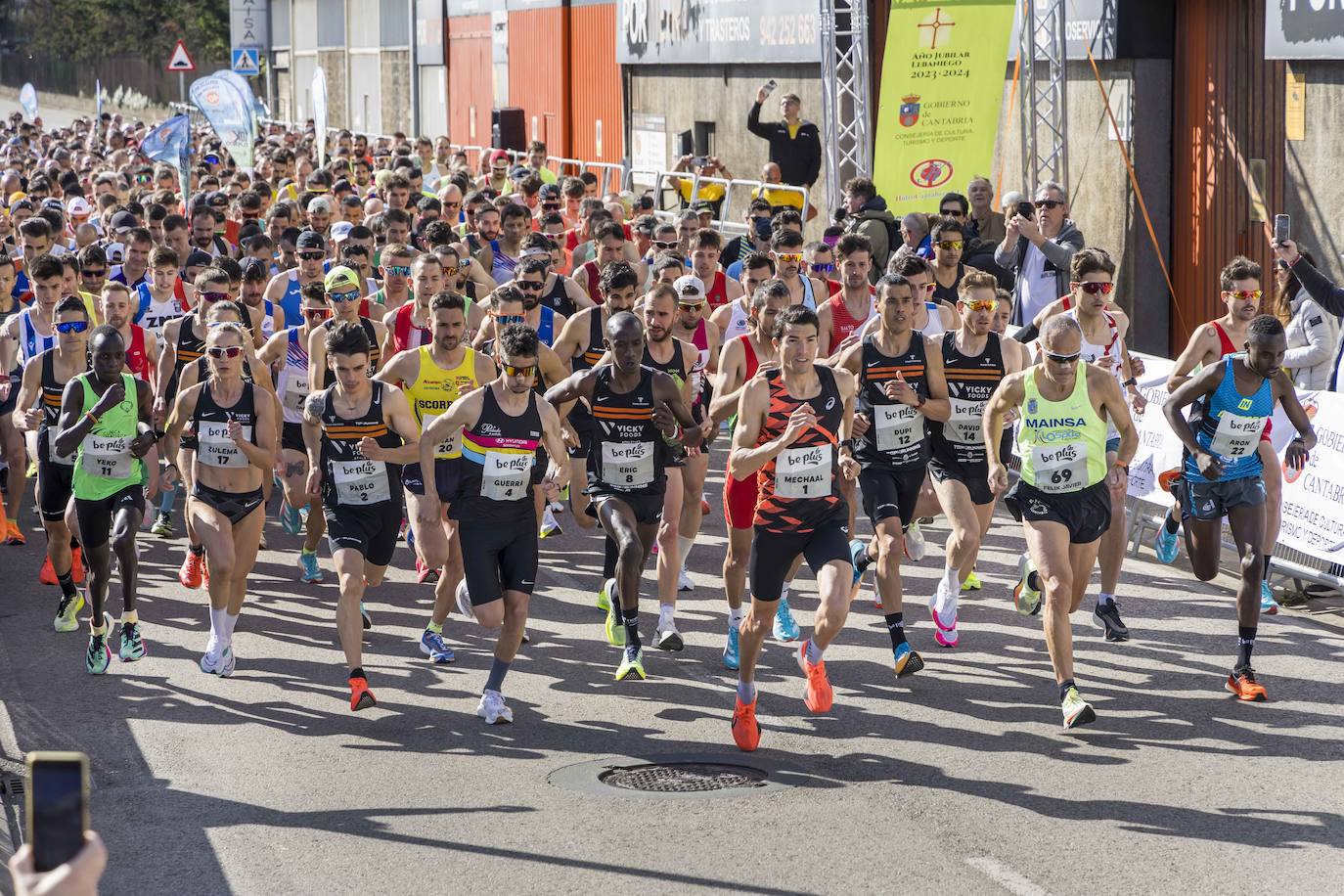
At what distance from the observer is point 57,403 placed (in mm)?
10312

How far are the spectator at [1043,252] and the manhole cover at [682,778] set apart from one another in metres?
6.59

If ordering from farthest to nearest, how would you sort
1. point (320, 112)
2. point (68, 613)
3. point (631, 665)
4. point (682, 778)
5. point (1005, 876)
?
1. point (320, 112)
2. point (68, 613)
3. point (631, 665)
4. point (682, 778)
5. point (1005, 876)

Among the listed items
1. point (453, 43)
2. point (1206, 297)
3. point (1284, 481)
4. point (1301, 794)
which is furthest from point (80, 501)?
point (453, 43)

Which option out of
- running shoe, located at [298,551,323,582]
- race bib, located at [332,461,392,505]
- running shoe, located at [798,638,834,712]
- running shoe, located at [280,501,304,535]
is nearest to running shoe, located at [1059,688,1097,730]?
running shoe, located at [798,638,834,712]

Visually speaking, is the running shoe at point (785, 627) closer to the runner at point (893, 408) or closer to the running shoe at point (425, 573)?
the runner at point (893, 408)

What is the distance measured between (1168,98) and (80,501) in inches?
486

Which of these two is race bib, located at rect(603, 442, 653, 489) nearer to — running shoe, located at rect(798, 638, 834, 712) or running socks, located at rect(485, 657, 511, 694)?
running socks, located at rect(485, 657, 511, 694)

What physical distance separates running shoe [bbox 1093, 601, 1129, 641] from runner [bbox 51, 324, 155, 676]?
5.07m

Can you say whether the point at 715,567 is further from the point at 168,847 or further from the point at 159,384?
the point at 168,847

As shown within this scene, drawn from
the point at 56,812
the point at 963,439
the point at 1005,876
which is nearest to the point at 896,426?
the point at 963,439

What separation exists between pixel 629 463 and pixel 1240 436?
10.0 ft

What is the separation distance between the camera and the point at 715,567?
39.7ft

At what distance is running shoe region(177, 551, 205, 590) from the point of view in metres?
11.5

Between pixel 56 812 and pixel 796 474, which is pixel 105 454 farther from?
pixel 56 812
